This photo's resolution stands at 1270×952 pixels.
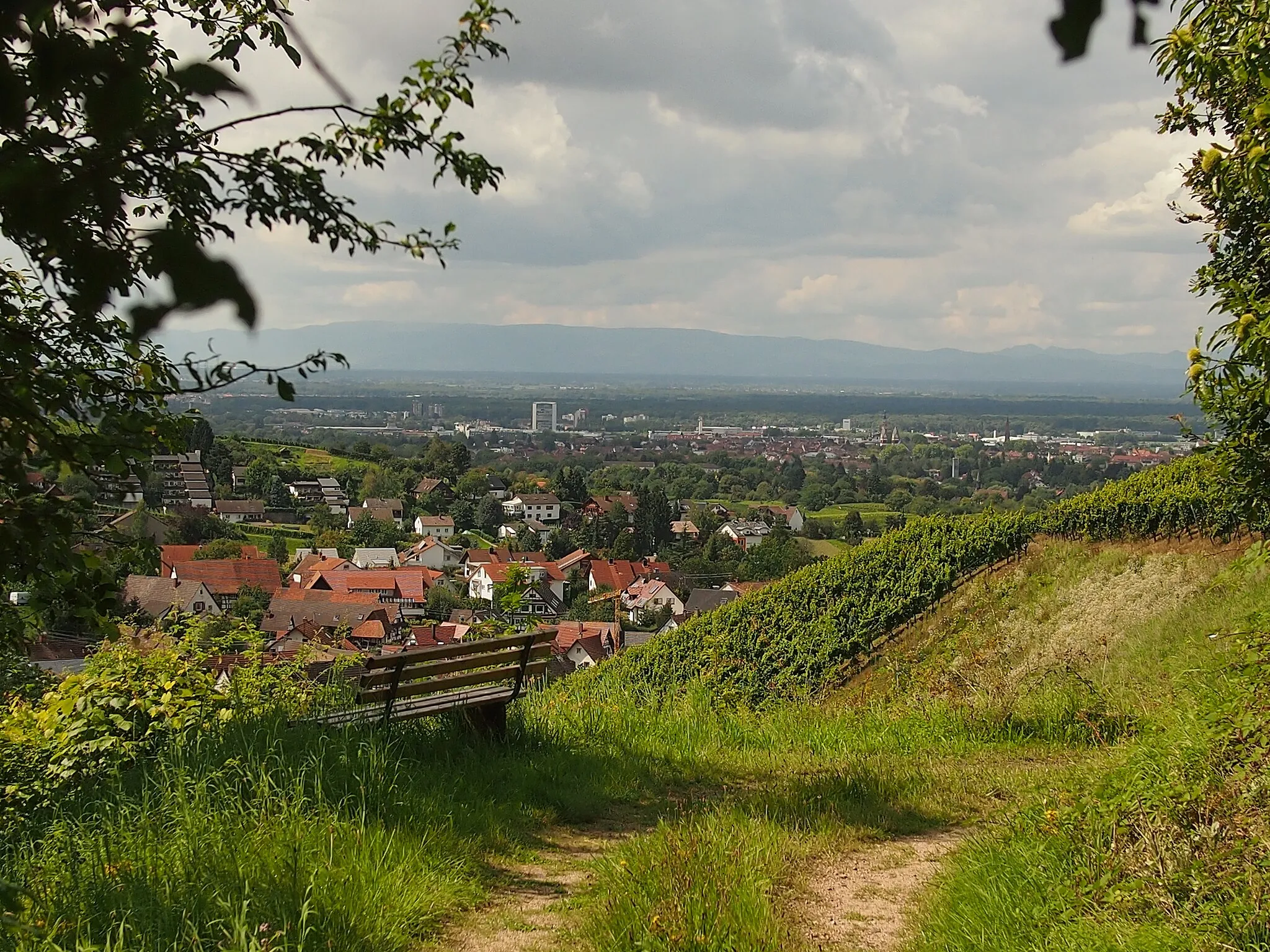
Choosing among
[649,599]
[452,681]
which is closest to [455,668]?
[452,681]

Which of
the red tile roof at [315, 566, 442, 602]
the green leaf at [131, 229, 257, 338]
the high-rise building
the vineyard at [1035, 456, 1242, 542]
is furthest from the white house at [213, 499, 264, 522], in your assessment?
the high-rise building

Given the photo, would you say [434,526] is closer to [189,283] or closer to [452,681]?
[452,681]

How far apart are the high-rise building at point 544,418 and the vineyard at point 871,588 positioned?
121 m

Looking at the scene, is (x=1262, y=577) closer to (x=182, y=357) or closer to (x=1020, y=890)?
(x=1020, y=890)

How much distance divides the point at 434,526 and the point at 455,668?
53615mm

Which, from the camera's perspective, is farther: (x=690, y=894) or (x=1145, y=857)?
(x=690, y=894)

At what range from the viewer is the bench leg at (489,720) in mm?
6246

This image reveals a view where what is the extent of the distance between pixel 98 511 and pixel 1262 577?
10.3 metres

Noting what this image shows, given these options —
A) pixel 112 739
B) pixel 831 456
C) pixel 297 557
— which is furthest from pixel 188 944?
pixel 831 456

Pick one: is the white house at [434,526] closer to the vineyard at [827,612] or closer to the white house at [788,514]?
the white house at [788,514]

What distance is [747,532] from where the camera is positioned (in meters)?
55.6

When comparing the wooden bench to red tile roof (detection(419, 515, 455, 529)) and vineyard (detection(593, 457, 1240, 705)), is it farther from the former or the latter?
red tile roof (detection(419, 515, 455, 529))

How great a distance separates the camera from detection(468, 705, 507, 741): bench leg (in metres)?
6.25

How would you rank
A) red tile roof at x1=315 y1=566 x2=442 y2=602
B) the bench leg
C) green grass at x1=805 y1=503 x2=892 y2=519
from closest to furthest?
the bench leg, red tile roof at x1=315 y1=566 x2=442 y2=602, green grass at x1=805 y1=503 x2=892 y2=519
